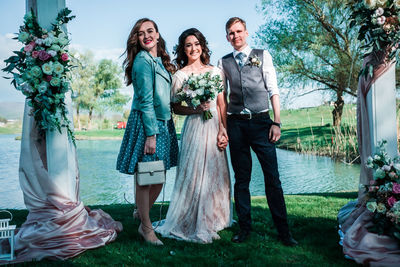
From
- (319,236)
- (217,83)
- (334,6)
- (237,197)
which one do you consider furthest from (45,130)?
(334,6)

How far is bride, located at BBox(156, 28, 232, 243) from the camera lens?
12.6 ft

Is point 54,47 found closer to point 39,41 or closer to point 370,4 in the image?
point 39,41

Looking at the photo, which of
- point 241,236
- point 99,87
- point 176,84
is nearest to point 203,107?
point 176,84

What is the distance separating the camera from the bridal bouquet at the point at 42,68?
3.28 metres

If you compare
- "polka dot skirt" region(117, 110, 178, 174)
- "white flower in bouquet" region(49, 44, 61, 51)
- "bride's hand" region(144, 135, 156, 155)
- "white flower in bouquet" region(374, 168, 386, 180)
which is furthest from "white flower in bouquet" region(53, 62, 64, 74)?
"white flower in bouquet" region(374, 168, 386, 180)

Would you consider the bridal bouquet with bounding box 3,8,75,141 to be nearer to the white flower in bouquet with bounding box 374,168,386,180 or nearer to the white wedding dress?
the white wedding dress

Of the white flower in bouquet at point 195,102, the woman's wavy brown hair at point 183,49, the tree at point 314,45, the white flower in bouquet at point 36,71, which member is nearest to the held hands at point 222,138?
the white flower in bouquet at point 195,102

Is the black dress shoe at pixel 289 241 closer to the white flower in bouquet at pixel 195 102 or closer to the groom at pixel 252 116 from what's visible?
the groom at pixel 252 116

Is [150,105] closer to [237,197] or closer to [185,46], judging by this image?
[185,46]

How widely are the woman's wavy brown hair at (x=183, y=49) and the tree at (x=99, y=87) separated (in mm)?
30205

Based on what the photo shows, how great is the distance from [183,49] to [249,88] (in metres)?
0.90

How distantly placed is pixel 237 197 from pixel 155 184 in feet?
2.79

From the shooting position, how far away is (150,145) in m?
3.47

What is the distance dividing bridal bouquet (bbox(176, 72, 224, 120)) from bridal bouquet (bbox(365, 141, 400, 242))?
1.57 metres
